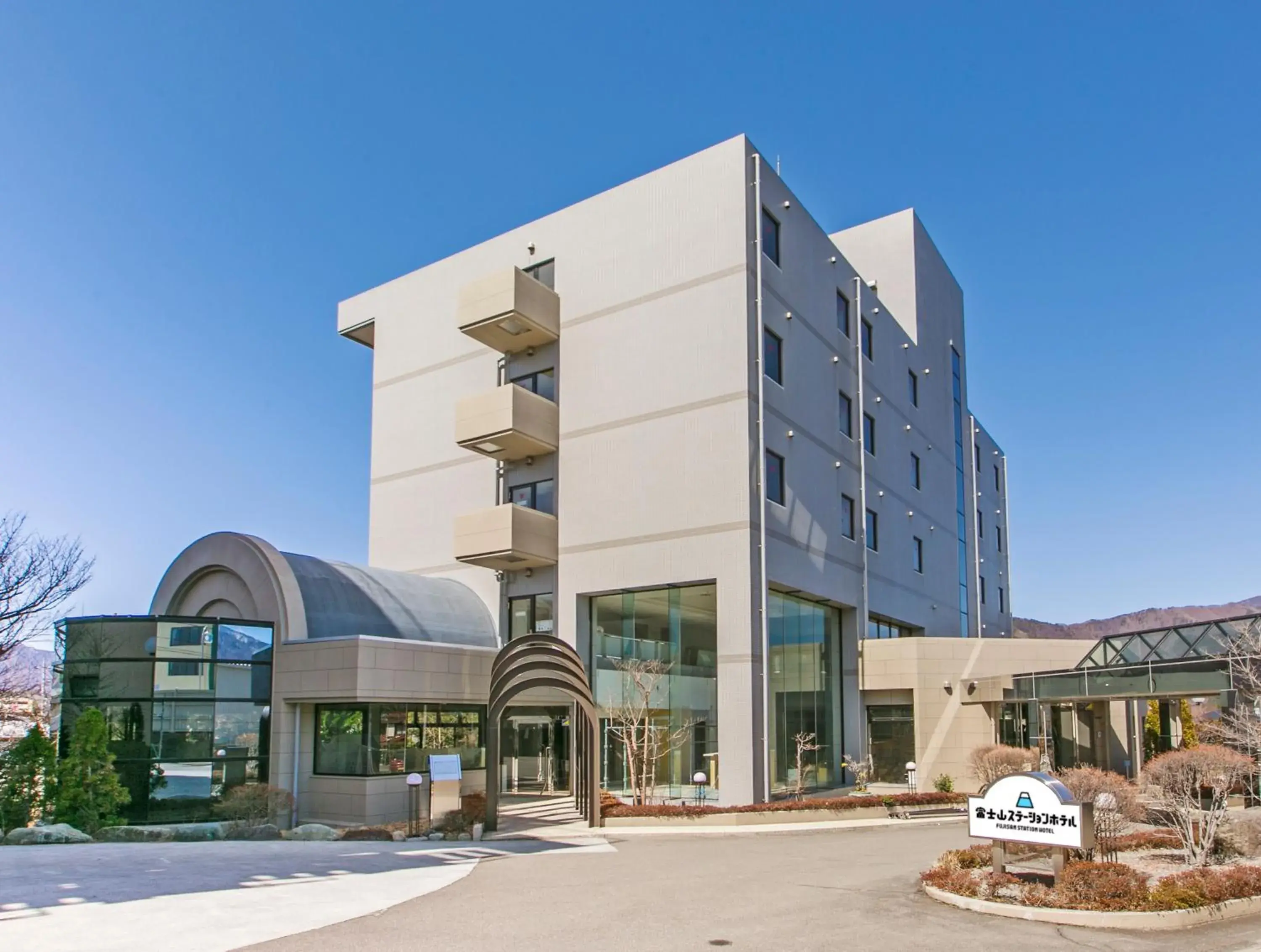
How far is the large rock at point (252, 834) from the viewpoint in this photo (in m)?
23.4

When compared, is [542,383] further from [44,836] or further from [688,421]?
[44,836]

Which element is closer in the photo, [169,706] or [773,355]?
[169,706]

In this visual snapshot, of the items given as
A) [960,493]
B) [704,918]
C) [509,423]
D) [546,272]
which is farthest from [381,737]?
[960,493]

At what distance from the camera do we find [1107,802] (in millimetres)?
17250

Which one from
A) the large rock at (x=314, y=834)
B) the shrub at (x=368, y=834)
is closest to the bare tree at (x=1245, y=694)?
the shrub at (x=368, y=834)

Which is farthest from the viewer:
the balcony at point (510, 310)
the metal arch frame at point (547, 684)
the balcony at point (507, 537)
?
the balcony at point (510, 310)

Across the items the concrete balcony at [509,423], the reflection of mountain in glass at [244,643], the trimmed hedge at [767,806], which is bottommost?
the trimmed hedge at [767,806]

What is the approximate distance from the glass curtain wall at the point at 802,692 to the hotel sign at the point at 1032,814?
14.5 m

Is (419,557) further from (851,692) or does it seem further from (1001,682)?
(1001,682)

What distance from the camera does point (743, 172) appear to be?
3083 cm

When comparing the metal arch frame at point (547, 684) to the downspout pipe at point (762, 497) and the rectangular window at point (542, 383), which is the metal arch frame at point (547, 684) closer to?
the downspout pipe at point (762, 497)

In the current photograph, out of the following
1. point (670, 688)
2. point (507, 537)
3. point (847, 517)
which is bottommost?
point (670, 688)

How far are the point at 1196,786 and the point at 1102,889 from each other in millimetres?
4815

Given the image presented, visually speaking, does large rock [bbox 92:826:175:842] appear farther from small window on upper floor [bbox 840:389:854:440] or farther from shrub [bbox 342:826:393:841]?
small window on upper floor [bbox 840:389:854:440]
